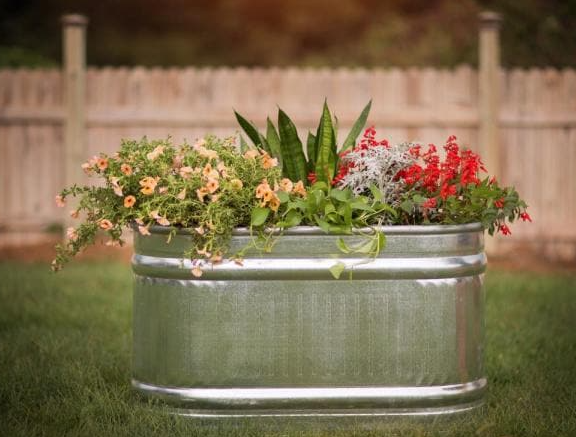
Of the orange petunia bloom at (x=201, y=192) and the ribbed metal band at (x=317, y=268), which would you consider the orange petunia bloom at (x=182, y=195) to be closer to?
the orange petunia bloom at (x=201, y=192)

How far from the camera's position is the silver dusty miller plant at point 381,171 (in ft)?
10.8

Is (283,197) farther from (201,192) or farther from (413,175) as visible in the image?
(413,175)

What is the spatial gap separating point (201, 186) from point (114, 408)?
892mm

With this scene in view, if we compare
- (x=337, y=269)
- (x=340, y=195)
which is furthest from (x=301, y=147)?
(x=337, y=269)

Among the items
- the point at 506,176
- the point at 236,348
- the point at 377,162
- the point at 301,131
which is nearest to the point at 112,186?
the point at 236,348

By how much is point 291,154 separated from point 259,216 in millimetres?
511

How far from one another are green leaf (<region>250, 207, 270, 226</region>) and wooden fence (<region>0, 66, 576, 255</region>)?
499 centimetres

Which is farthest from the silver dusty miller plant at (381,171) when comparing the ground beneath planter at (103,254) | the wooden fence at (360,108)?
the wooden fence at (360,108)

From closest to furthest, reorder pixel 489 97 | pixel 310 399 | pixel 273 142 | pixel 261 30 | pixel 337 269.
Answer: pixel 337 269 → pixel 310 399 → pixel 273 142 → pixel 489 97 → pixel 261 30

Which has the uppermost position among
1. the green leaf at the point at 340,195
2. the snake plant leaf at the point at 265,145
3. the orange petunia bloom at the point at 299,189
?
the snake plant leaf at the point at 265,145

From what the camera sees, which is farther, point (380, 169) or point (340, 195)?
point (380, 169)

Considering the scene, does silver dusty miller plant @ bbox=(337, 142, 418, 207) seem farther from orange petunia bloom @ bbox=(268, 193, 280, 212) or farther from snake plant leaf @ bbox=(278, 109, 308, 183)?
orange petunia bloom @ bbox=(268, 193, 280, 212)

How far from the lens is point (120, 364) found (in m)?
4.12

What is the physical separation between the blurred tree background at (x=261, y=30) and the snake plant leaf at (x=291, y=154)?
7.74m
